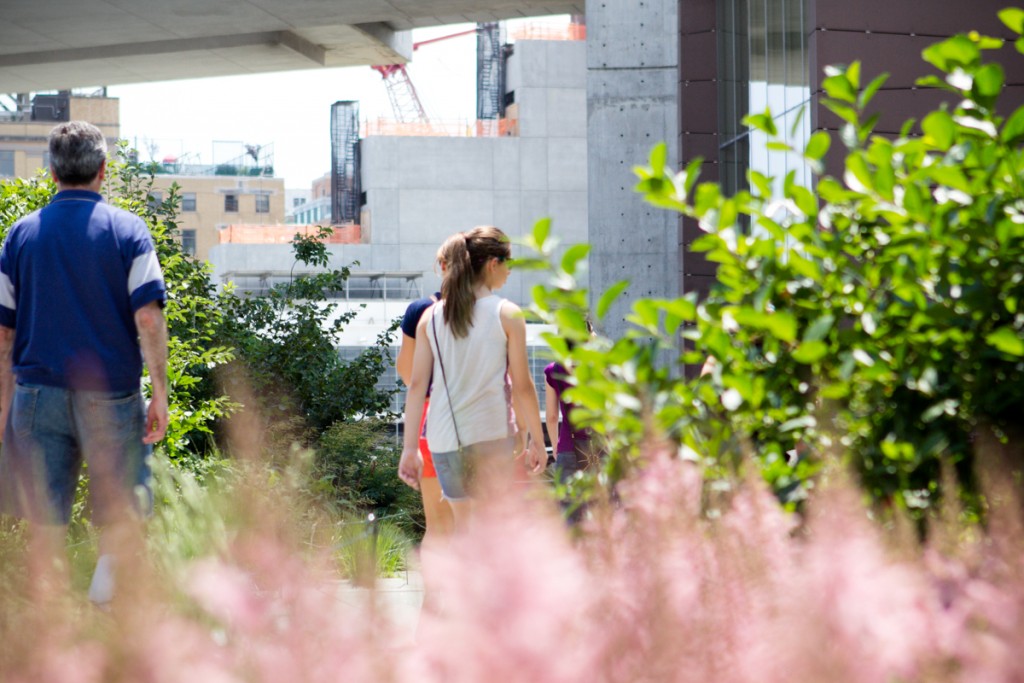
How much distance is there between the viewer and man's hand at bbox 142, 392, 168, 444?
14.3 feet

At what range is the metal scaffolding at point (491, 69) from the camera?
80000 mm

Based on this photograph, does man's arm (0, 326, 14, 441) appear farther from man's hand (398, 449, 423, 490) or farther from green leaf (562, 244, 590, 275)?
green leaf (562, 244, 590, 275)

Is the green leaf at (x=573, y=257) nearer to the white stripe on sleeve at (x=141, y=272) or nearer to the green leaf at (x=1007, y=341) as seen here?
the green leaf at (x=1007, y=341)

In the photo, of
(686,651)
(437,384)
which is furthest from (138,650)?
(437,384)

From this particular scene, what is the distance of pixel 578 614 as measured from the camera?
42.4 inches

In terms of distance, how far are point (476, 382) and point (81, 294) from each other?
5.17 ft

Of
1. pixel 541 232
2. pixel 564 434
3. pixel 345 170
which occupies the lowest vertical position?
pixel 564 434

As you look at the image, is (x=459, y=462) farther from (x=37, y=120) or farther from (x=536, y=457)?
(x=37, y=120)

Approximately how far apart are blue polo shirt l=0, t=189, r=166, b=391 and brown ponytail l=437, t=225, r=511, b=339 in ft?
3.93

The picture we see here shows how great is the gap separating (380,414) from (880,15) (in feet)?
23.1

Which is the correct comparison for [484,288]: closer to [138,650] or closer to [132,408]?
[132,408]

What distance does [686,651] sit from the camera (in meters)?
1.09

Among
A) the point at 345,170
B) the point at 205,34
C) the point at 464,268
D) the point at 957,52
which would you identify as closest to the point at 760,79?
the point at 464,268

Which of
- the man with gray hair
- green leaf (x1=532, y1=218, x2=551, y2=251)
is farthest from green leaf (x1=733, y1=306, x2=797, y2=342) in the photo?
the man with gray hair
